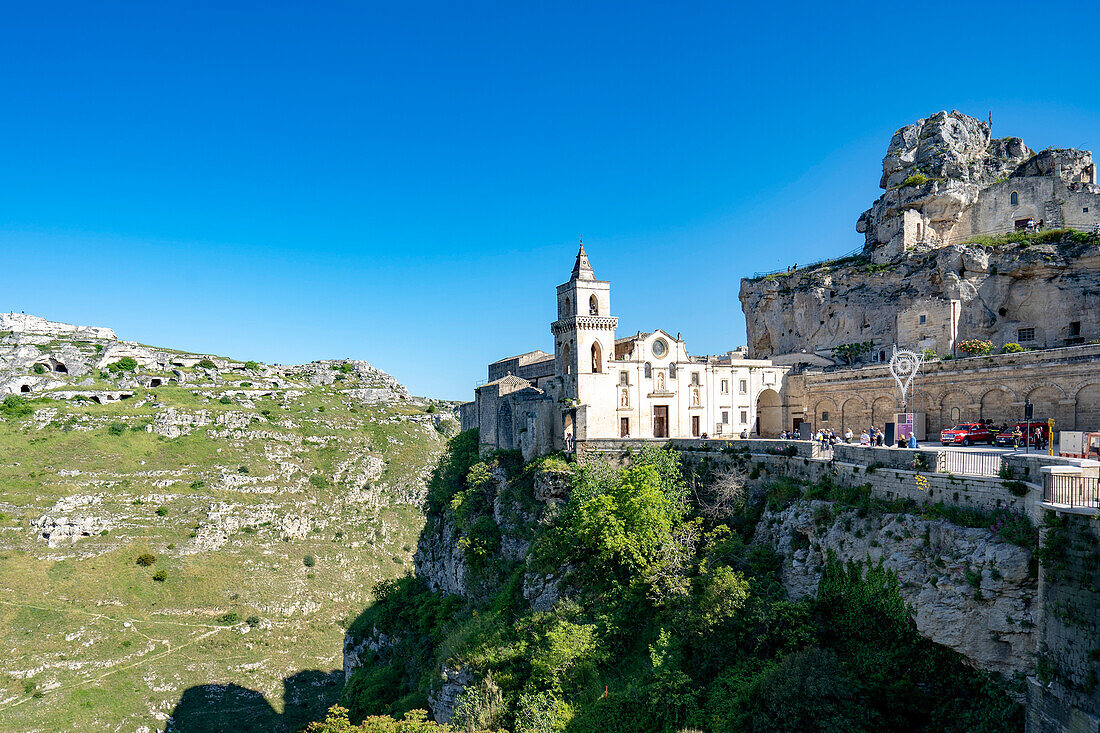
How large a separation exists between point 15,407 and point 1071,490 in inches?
3805

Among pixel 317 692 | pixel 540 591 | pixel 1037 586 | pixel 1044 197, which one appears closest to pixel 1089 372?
pixel 1037 586

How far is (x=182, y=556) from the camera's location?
54.8m

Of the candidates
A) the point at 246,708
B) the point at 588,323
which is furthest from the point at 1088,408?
the point at 246,708

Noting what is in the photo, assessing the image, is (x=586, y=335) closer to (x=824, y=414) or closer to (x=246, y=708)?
(x=824, y=414)

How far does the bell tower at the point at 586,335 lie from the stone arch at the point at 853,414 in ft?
54.9

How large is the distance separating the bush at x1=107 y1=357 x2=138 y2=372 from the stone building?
87054mm

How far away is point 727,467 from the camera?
93.9 ft

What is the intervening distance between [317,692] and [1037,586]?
50546mm

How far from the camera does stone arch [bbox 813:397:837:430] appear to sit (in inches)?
1607

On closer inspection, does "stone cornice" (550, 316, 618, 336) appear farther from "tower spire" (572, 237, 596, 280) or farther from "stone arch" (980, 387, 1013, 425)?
"stone arch" (980, 387, 1013, 425)

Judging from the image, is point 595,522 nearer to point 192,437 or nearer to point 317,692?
point 317,692

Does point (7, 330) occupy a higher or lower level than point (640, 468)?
higher

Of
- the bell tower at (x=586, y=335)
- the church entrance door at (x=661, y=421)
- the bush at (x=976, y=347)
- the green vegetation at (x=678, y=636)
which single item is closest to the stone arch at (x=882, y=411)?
the bush at (x=976, y=347)

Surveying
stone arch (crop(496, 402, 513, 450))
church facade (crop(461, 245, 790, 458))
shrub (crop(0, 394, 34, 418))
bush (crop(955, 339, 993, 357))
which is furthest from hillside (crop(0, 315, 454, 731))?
bush (crop(955, 339, 993, 357))
